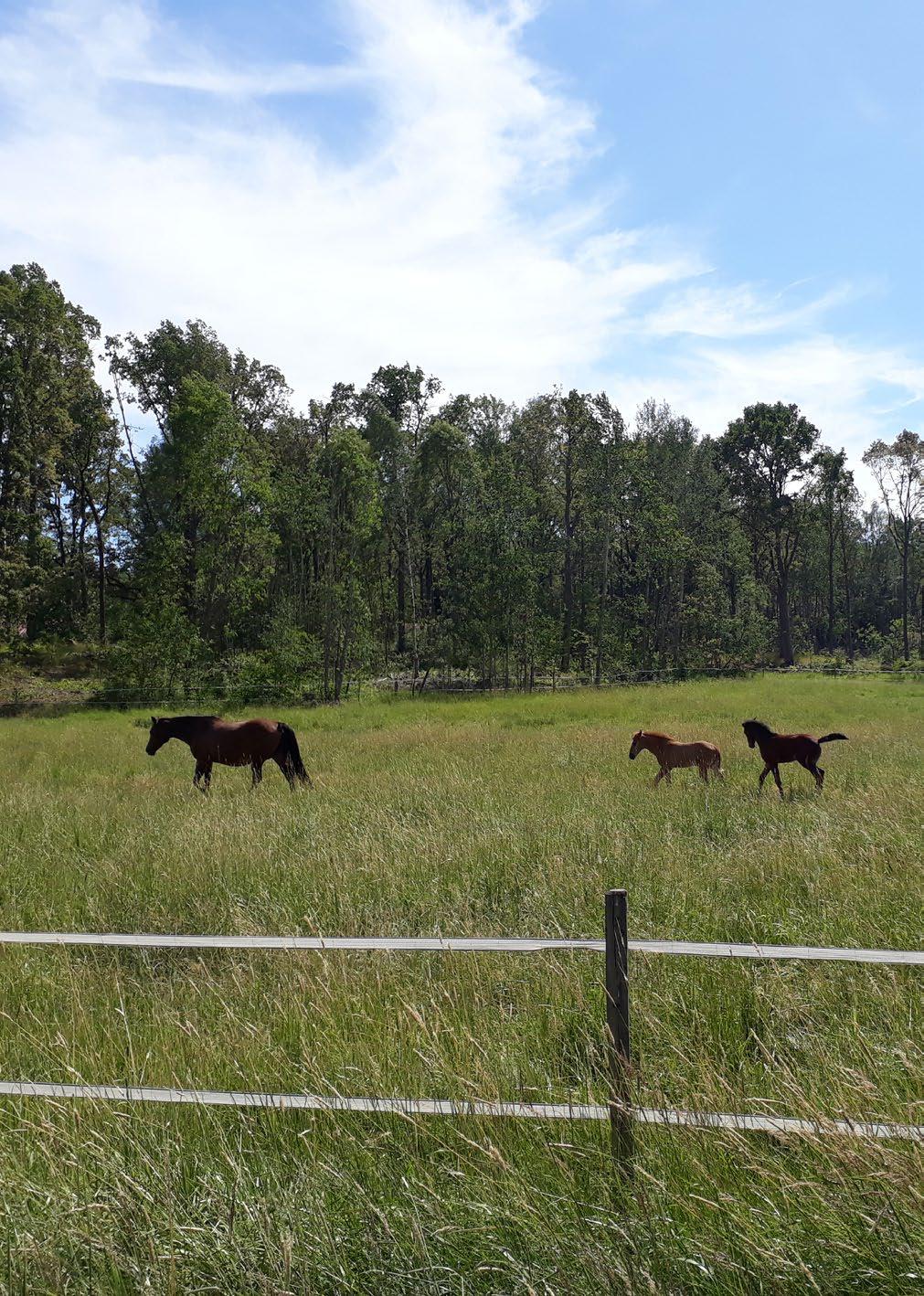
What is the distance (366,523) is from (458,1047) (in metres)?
30.3

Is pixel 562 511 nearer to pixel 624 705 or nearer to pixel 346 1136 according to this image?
pixel 624 705

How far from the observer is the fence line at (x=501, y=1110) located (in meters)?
2.58

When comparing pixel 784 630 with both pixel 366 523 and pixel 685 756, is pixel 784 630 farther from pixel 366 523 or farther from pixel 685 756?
pixel 685 756

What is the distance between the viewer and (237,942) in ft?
10.7

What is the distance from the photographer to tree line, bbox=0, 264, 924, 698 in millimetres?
33406

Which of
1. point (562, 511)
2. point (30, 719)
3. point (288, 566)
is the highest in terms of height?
point (562, 511)

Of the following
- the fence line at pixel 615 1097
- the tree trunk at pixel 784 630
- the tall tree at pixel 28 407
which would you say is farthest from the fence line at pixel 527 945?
the tree trunk at pixel 784 630

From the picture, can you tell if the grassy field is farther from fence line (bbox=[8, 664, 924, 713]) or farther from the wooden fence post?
fence line (bbox=[8, 664, 924, 713])

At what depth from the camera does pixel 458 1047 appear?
136 inches

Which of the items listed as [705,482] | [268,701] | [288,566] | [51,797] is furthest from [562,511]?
[51,797]

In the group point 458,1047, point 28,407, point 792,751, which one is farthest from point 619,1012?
point 28,407

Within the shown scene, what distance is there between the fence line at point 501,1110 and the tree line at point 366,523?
28.7m

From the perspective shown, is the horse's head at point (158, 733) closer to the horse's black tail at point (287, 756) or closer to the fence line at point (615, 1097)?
the horse's black tail at point (287, 756)

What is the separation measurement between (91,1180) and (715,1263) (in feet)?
6.92
